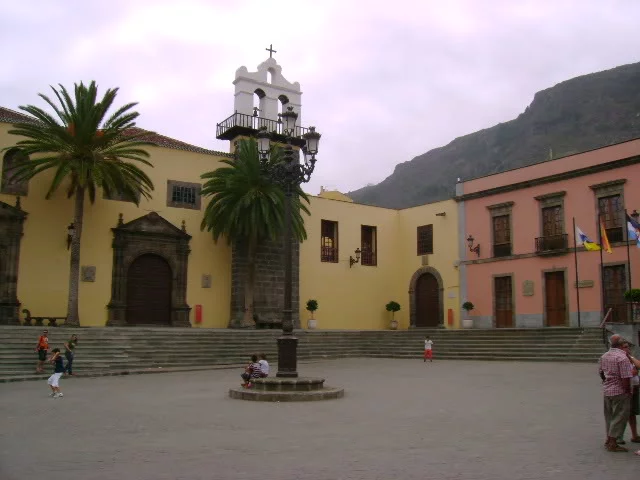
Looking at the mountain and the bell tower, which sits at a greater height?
the mountain

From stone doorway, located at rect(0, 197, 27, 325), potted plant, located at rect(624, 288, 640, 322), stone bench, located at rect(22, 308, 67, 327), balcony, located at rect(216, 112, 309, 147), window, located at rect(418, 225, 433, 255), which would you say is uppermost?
balcony, located at rect(216, 112, 309, 147)

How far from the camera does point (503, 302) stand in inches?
1050

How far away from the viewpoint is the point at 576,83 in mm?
87438

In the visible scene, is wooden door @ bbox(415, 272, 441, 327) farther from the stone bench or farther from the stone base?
the stone base

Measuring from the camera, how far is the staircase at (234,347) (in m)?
17.5

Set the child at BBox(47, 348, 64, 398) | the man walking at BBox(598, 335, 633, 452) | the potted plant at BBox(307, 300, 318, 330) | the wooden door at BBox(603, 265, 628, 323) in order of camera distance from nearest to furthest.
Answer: the man walking at BBox(598, 335, 633, 452), the child at BBox(47, 348, 64, 398), the wooden door at BBox(603, 265, 628, 323), the potted plant at BBox(307, 300, 318, 330)

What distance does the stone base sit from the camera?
1085 cm

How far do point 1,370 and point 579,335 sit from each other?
16.0 m

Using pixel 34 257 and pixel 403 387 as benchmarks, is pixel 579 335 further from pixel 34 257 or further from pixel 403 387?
pixel 34 257

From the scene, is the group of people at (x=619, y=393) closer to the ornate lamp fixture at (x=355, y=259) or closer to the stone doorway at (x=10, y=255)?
the stone doorway at (x=10, y=255)

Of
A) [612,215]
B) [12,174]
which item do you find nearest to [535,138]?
[612,215]

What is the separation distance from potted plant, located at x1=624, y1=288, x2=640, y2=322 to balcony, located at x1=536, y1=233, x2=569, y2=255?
380 cm

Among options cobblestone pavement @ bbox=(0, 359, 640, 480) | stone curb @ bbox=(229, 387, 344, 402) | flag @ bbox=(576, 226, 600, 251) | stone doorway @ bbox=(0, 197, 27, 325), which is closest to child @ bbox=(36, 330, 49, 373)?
cobblestone pavement @ bbox=(0, 359, 640, 480)

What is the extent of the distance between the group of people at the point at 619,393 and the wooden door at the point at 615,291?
16878 mm
